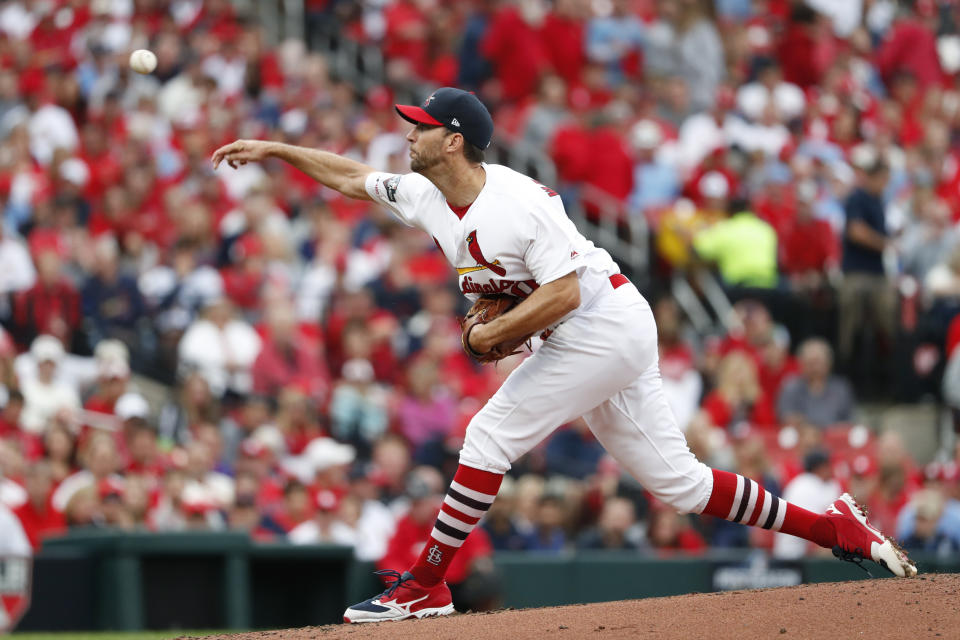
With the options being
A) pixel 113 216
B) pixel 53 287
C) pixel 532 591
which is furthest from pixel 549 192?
pixel 113 216

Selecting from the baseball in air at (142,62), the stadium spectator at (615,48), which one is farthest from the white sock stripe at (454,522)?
the stadium spectator at (615,48)

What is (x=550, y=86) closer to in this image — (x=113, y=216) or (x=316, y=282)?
(x=316, y=282)

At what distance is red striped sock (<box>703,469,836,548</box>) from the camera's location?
20.4ft

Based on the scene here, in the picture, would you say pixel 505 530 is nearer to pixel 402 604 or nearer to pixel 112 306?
pixel 112 306

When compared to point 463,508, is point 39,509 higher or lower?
lower

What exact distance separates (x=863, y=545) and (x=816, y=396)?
6.14 meters

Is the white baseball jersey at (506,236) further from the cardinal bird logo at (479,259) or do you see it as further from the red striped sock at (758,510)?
the red striped sock at (758,510)

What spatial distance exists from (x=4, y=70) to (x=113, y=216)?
3102 millimetres

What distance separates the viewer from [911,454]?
1312 cm

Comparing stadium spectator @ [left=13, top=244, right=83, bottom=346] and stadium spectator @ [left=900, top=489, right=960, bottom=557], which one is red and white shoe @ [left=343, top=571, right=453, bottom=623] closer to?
stadium spectator @ [left=900, top=489, right=960, bottom=557]

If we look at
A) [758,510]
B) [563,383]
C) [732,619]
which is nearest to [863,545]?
[758,510]

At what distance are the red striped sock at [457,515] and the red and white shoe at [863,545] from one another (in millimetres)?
1575

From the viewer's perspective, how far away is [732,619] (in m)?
5.56

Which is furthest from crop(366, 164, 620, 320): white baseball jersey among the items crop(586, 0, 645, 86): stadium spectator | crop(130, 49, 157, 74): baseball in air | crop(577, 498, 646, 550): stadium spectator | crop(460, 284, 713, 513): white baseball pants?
crop(586, 0, 645, 86): stadium spectator
